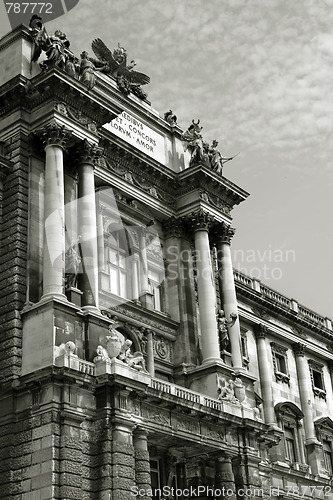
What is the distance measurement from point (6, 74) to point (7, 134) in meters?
3.21

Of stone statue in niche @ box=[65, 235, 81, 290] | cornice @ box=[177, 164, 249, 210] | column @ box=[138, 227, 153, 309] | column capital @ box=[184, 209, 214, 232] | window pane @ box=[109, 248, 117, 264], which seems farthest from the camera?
cornice @ box=[177, 164, 249, 210]

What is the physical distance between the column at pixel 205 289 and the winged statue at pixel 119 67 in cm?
746

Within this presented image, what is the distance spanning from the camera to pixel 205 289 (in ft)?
129

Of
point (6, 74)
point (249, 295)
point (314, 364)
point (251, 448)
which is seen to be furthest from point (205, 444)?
point (314, 364)

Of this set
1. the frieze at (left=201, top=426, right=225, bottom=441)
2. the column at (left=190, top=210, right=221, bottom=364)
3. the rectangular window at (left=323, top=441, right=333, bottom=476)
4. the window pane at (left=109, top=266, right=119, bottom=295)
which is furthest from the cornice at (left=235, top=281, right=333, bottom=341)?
the frieze at (left=201, top=426, right=225, bottom=441)

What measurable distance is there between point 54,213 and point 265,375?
971 inches

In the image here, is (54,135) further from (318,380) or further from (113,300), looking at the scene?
(318,380)

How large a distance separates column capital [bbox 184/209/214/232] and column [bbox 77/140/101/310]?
7445 millimetres

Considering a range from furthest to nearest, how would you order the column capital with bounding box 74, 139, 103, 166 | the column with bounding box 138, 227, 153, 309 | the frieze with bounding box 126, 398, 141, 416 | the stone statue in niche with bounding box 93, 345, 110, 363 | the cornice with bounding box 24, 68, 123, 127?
the column with bounding box 138, 227, 153, 309 < the column capital with bounding box 74, 139, 103, 166 < the cornice with bounding box 24, 68, 123, 127 < the stone statue in niche with bounding box 93, 345, 110, 363 < the frieze with bounding box 126, 398, 141, 416

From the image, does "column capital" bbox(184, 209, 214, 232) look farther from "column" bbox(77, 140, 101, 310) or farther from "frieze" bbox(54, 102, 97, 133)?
"frieze" bbox(54, 102, 97, 133)

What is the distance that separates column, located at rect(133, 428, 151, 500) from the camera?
28.7m

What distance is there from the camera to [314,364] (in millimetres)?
58531

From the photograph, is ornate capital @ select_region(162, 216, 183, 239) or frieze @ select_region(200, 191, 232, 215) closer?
ornate capital @ select_region(162, 216, 183, 239)

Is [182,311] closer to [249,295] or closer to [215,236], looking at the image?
[215,236]
